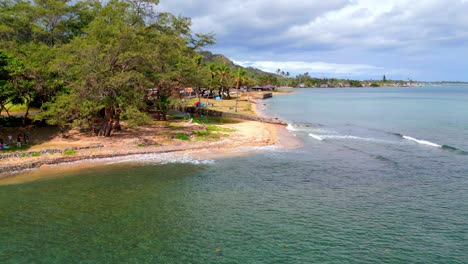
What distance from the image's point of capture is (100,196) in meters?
19.4

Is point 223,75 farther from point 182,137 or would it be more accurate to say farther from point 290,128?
point 182,137

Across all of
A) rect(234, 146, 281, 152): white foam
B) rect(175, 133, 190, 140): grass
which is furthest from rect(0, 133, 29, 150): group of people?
rect(234, 146, 281, 152): white foam

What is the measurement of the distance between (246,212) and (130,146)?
54.0 ft

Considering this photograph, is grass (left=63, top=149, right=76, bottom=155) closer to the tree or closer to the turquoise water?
the turquoise water

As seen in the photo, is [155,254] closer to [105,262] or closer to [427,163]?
[105,262]

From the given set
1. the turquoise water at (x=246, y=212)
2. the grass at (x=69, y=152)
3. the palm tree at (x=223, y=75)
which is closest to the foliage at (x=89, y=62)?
the grass at (x=69, y=152)

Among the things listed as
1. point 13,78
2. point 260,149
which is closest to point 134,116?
point 13,78

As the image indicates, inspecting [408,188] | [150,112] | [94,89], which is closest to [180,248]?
[408,188]

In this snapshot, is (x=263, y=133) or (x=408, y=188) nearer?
(x=408, y=188)

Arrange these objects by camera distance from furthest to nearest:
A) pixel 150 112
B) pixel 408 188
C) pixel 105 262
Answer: pixel 150 112 → pixel 408 188 → pixel 105 262

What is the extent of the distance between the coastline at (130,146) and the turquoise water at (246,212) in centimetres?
260

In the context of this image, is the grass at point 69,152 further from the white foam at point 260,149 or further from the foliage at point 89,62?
the white foam at point 260,149

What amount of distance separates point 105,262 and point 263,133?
28.3 metres

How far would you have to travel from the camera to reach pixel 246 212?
56.5 ft
